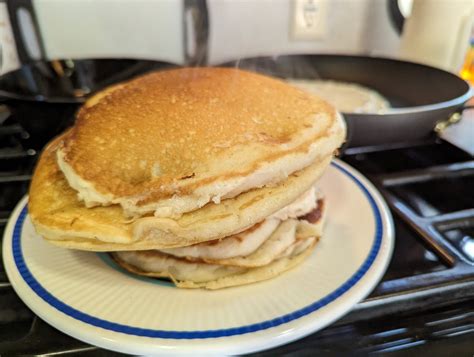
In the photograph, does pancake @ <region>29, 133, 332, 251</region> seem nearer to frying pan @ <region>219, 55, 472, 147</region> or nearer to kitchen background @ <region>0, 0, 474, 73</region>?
frying pan @ <region>219, 55, 472, 147</region>

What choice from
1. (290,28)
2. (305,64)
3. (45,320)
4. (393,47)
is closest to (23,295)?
(45,320)

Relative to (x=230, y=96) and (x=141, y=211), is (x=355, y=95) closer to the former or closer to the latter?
(x=230, y=96)

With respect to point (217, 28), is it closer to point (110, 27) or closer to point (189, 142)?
point (110, 27)

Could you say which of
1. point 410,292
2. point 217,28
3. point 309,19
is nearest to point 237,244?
point 410,292

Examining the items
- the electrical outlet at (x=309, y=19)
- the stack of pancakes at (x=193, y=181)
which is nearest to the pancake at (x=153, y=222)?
the stack of pancakes at (x=193, y=181)

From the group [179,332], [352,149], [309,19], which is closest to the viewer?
[179,332]

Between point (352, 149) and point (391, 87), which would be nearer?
point (352, 149)
